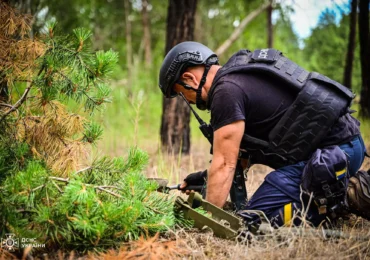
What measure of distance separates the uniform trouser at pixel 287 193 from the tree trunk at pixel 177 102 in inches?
106

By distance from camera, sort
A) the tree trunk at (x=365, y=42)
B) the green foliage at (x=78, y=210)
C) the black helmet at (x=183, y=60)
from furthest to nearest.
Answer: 1. the tree trunk at (x=365, y=42)
2. the black helmet at (x=183, y=60)
3. the green foliage at (x=78, y=210)

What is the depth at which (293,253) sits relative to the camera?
209 centimetres

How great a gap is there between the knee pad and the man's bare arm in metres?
0.81

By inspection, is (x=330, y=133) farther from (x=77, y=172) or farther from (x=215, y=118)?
(x=77, y=172)

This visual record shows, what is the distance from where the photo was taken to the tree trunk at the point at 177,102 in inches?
209

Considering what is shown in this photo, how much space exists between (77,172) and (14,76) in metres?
0.73

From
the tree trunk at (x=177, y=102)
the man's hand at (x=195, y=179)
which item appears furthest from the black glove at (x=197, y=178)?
the tree trunk at (x=177, y=102)

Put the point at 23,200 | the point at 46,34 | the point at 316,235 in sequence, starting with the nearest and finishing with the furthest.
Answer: the point at 23,200 < the point at 316,235 < the point at 46,34

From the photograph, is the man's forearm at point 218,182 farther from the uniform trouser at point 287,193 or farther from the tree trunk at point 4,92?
the tree trunk at point 4,92

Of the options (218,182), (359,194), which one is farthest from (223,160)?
(359,194)

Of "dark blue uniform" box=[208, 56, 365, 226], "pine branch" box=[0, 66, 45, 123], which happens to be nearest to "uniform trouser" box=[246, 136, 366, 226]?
"dark blue uniform" box=[208, 56, 365, 226]

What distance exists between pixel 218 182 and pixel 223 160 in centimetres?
15

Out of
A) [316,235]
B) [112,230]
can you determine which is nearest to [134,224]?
[112,230]

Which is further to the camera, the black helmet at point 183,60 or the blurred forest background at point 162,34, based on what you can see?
the blurred forest background at point 162,34
